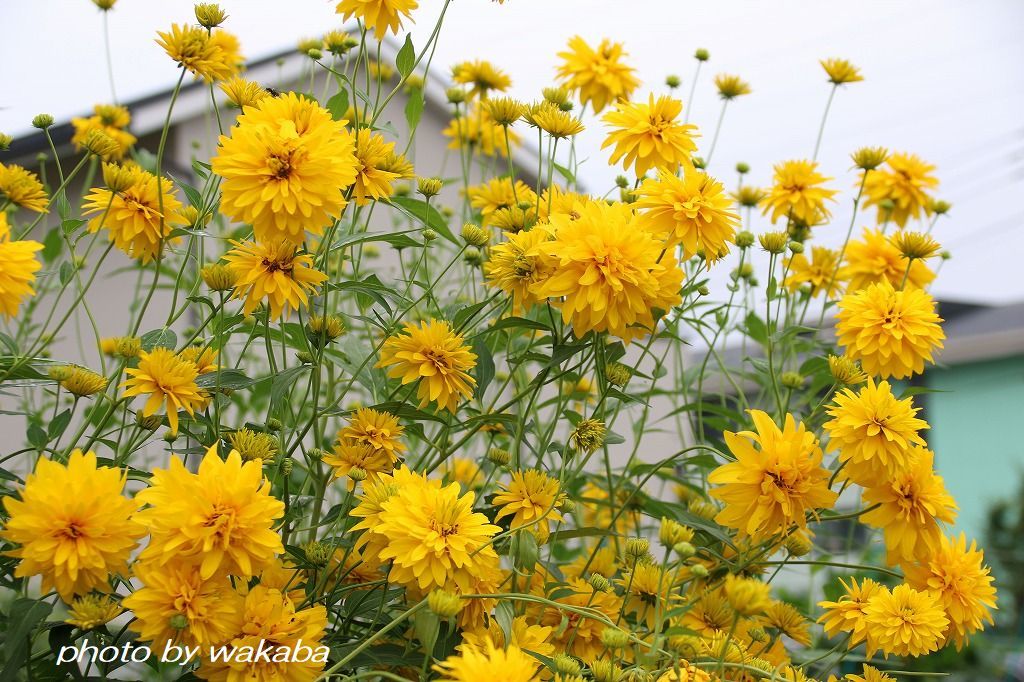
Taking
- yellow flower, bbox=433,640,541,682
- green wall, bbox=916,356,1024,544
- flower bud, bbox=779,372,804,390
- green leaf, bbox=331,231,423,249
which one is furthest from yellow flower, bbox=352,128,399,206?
green wall, bbox=916,356,1024,544

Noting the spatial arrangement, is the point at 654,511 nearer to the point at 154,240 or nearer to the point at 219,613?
the point at 219,613

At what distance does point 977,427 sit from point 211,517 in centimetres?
820

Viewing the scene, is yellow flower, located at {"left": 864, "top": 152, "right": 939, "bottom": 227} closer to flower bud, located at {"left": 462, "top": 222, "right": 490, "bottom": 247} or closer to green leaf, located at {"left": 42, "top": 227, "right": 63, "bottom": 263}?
flower bud, located at {"left": 462, "top": 222, "right": 490, "bottom": 247}

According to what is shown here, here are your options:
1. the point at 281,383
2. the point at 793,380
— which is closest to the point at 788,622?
the point at 793,380

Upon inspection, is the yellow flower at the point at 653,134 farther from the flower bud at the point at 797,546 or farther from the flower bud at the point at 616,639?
the flower bud at the point at 616,639

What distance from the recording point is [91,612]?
2.56 feet

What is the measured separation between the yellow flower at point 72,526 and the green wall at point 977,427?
24.2ft

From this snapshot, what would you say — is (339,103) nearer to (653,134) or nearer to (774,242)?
(653,134)

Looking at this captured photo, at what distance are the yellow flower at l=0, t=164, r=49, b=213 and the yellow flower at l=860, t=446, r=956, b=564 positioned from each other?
990 millimetres

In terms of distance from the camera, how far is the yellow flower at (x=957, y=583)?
40.9 inches

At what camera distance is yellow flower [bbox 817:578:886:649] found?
1006mm

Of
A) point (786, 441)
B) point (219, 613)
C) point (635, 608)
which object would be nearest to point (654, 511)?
point (635, 608)

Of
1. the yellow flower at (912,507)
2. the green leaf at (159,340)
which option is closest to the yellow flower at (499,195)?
the green leaf at (159,340)

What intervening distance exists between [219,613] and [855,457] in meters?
0.63
